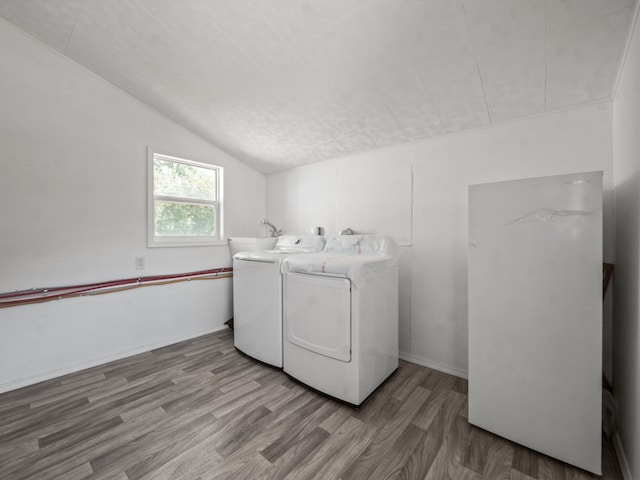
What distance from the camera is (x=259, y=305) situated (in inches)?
94.3

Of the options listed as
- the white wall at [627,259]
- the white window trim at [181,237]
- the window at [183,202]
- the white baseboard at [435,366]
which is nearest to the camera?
the white wall at [627,259]

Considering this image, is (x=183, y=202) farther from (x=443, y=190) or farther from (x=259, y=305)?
(x=443, y=190)

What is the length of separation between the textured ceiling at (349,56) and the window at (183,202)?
684 millimetres

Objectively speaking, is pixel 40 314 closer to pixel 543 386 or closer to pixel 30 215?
pixel 30 215

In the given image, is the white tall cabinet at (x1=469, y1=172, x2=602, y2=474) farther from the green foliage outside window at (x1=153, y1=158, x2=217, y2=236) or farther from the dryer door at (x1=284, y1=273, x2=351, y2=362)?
the green foliage outside window at (x1=153, y1=158, x2=217, y2=236)

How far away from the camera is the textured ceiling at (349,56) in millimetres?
1390

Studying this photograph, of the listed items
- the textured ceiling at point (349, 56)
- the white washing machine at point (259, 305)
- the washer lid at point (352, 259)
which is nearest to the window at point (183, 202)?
the textured ceiling at point (349, 56)

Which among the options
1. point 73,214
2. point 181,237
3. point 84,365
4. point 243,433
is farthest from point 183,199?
point 243,433

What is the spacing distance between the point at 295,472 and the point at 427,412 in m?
0.96

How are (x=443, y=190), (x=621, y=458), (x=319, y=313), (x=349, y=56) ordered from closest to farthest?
(x=621, y=458) → (x=349, y=56) → (x=319, y=313) → (x=443, y=190)

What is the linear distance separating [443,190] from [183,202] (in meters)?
2.80

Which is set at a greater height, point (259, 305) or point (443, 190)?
point (443, 190)

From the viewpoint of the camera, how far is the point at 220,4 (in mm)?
1647

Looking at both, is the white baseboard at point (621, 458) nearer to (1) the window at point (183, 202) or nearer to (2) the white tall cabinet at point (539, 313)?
(2) the white tall cabinet at point (539, 313)
